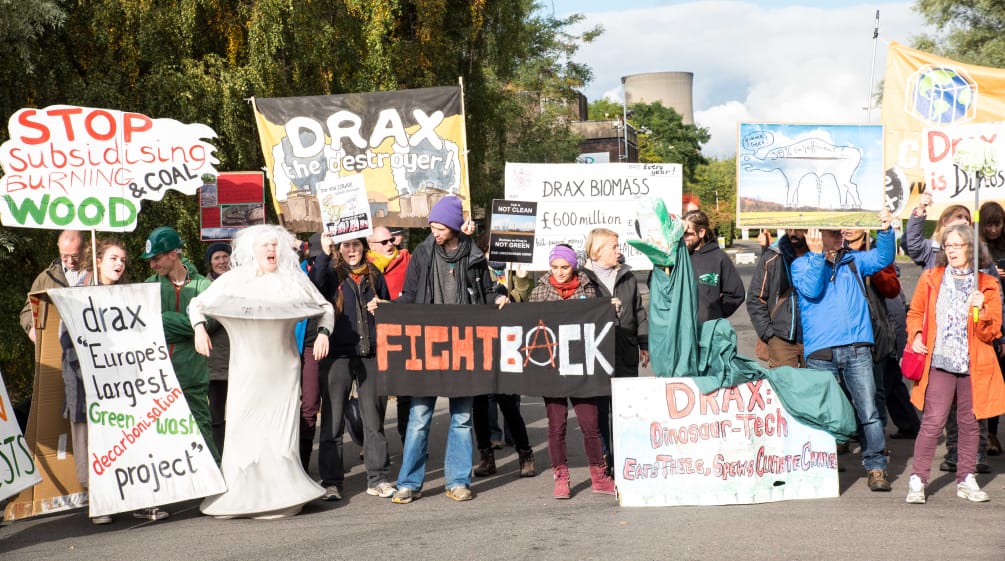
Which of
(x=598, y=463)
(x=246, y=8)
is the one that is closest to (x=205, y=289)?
(x=598, y=463)

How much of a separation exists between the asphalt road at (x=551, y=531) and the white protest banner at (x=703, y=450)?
13 cm

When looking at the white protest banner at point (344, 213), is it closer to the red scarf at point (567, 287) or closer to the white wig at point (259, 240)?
the white wig at point (259, 240)

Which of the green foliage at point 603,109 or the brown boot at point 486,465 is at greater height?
the green foliage at point 603,109

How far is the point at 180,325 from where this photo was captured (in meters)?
7.37

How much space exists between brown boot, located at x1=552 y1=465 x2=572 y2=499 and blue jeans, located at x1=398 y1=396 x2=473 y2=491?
0.61 m

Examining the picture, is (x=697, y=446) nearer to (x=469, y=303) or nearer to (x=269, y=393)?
(x=469, y=303)

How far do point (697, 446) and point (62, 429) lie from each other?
168 inches

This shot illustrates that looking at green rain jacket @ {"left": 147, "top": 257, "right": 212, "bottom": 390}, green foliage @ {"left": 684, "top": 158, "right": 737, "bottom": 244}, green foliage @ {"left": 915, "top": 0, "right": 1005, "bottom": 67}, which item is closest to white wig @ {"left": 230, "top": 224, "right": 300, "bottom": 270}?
green rain jacket @ {"left": 147, "top": 257, "right": 212, "bottom": 390}

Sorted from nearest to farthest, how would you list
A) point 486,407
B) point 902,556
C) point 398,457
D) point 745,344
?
point 902,556 < point 486,407 < point 398,457 < point 745,344

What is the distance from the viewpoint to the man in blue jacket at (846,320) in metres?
7.37

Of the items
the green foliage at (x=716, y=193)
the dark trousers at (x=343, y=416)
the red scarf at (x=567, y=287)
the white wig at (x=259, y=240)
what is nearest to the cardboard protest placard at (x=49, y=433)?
the white wig at (x=259, y=240)

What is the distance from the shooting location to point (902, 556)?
5688mm

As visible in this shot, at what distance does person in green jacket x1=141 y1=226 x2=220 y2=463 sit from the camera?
740cm

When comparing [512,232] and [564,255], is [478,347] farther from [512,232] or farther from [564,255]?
[512,232]
